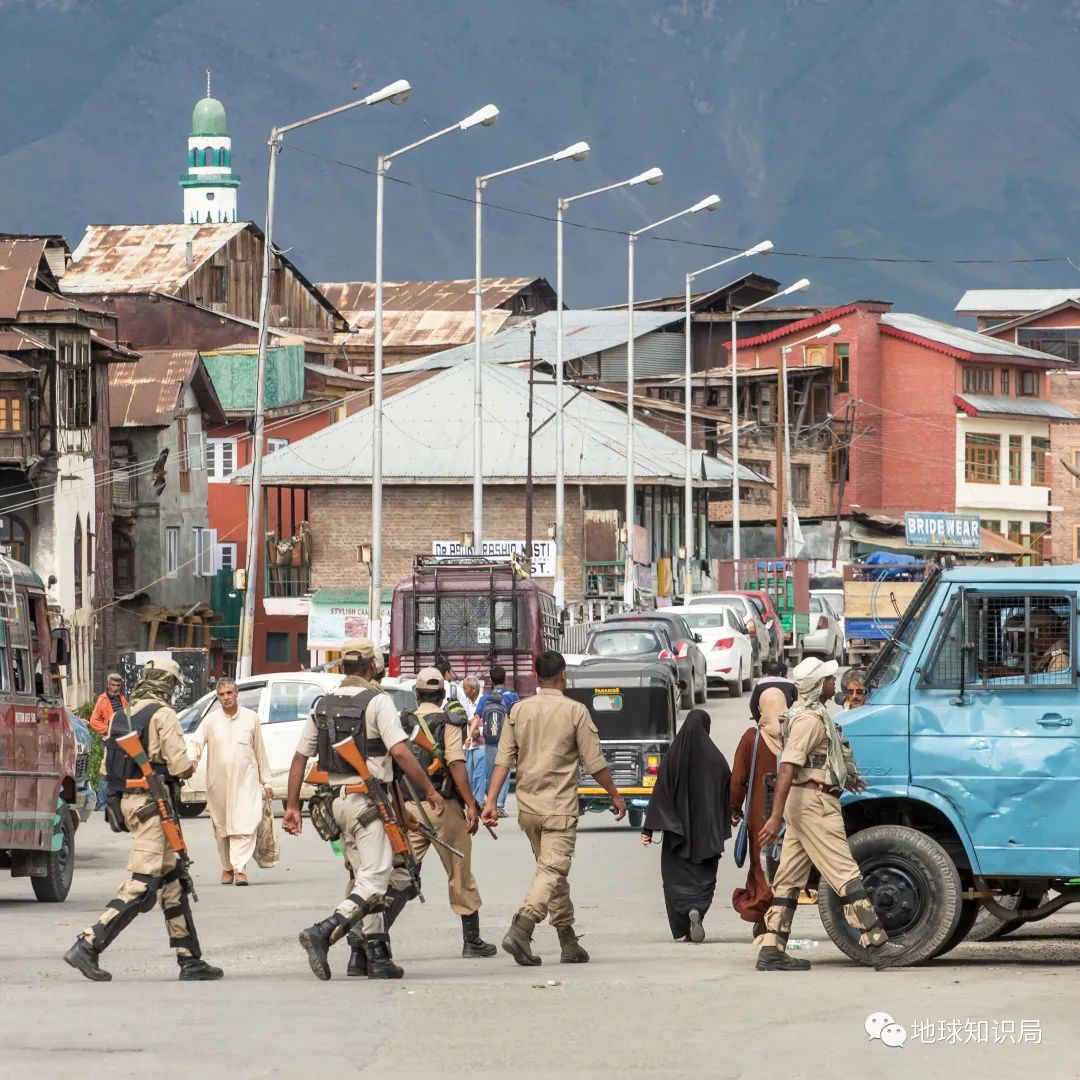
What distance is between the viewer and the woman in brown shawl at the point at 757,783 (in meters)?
14.9

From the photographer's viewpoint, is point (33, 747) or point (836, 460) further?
point (836, 460)

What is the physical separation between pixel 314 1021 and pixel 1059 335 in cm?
10203

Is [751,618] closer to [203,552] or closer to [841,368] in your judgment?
[203,552]

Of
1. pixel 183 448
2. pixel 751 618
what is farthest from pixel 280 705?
pixel 183 448

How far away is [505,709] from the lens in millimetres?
27859

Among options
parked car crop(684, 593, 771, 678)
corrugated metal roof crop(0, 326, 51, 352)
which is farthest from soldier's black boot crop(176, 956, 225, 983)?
corrugated metal roof crop(0, 326, 51, 352)

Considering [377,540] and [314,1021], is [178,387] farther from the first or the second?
[314,1021]

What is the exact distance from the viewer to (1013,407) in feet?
334

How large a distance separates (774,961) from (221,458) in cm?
7035

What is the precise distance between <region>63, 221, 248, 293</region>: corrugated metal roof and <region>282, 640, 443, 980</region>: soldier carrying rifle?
74.9 m

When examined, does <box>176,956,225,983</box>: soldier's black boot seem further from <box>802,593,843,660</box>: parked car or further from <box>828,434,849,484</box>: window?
<box>828,434,849,484</box>: window

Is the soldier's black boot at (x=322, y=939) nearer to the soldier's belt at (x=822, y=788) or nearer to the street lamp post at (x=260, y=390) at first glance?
the soldier's belt at (x=822, y=788)

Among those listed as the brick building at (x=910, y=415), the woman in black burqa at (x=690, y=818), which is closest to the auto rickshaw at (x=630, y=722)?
the woman in black burqa at (x=690, y=818)

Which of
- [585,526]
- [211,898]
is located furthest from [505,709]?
[585,526]
